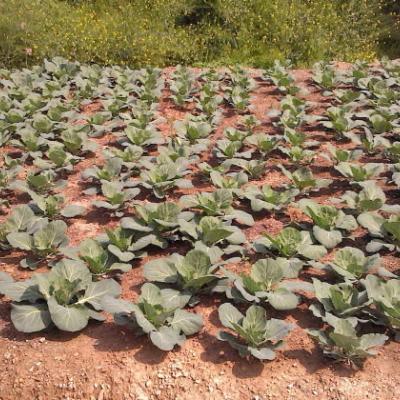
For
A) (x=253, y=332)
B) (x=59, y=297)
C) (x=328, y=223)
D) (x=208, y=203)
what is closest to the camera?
(x=253, y=332)

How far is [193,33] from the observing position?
1426 cm

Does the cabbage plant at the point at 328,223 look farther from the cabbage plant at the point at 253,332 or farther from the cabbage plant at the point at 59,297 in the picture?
the cabbage plant at the point at 59,297

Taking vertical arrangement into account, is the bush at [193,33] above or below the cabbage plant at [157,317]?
below

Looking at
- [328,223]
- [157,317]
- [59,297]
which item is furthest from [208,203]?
[59,297]

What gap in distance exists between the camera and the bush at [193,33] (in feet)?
38.8

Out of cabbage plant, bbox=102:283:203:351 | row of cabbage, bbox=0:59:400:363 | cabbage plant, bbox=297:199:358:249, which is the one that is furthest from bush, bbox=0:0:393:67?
cabbage plant, bbox=102:283:203:351

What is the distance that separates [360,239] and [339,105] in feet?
11.8

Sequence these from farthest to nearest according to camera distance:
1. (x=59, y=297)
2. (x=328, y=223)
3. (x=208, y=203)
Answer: (x=208, y=203)
(x=328, y=223)
(x=59, y=297)

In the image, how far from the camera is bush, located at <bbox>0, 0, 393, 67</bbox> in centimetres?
1182

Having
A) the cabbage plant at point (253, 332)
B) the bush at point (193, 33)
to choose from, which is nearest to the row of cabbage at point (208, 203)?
the cabbage plant at point (253, 332)

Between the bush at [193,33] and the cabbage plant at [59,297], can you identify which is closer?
the cabbage plant at [59,297]

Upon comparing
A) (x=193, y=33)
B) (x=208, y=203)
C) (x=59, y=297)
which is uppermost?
(x=59, y=297)

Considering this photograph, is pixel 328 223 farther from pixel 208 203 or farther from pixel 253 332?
pixel 253 332

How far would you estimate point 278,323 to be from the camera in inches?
143
